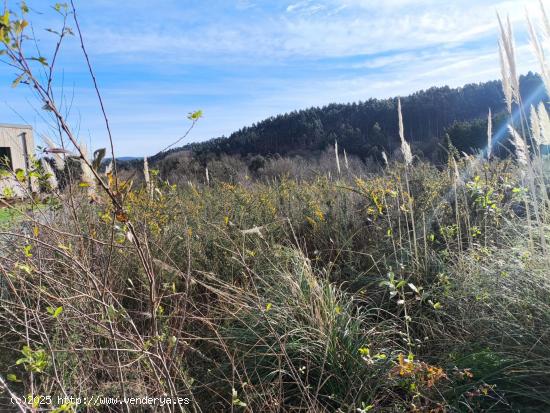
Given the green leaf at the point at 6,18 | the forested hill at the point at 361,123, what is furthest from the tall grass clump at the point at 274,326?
the forested hill at the point at 361,123

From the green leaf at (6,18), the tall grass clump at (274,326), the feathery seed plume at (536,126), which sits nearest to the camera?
the green leaf at (6,18)

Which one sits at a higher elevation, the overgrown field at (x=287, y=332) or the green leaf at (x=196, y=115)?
the green leaf at (x=196, y=115)

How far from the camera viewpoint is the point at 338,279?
12.5 ft

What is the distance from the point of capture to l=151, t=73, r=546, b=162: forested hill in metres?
44.8

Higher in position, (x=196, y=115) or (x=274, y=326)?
(x=196, y=115)

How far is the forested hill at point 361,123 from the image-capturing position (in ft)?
147

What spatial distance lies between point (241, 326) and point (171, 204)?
305cm

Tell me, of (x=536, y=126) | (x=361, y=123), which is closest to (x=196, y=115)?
(x=536, y=126)

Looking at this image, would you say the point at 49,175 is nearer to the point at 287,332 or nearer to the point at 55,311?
the point at 55,311

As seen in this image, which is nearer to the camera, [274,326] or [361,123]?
[274,326]

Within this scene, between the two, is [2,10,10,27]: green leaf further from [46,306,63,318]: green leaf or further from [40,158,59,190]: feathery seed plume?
[40,158,59,190]: feathery seed plume

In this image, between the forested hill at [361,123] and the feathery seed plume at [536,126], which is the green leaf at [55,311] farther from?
the forested hill at [361,123]

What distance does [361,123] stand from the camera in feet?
160

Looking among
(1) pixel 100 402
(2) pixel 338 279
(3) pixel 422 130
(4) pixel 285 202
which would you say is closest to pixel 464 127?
(3) pixel 422 130
